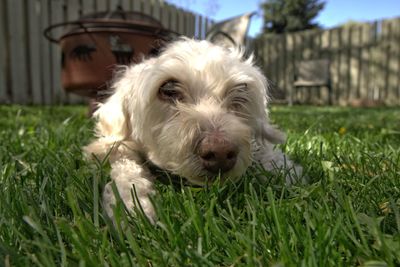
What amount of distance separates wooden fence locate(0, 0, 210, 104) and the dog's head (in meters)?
5.85

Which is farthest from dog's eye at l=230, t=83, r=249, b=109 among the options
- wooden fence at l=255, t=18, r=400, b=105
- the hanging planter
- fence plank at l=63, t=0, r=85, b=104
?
wooden fence at l=255, t=18, r=400, b=105

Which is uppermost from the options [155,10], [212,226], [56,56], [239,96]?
[155,10]

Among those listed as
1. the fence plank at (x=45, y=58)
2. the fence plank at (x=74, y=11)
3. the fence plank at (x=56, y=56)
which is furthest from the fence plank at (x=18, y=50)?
the fence plank at (x=74, y=11)

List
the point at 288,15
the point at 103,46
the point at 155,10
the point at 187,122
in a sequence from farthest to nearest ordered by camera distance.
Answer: the point at 288,15, the point at 155,10, the point at 103,46, the point at 187,122

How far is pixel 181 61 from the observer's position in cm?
203

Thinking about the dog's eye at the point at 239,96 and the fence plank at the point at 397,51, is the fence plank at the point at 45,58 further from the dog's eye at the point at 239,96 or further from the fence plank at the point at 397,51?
the fence plank at the point at 397,51

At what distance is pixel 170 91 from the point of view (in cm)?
204

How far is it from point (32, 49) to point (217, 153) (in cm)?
715

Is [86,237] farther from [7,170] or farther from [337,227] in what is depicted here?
[7,170]

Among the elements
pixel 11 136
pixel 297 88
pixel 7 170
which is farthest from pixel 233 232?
pixel 297 88

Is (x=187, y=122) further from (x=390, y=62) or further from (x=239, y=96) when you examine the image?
(x=390, y=62)

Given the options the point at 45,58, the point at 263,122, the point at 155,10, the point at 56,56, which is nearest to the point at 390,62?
the point at 155,10

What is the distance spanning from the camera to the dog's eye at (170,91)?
2.02 metres

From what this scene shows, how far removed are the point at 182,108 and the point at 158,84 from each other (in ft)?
0.70
